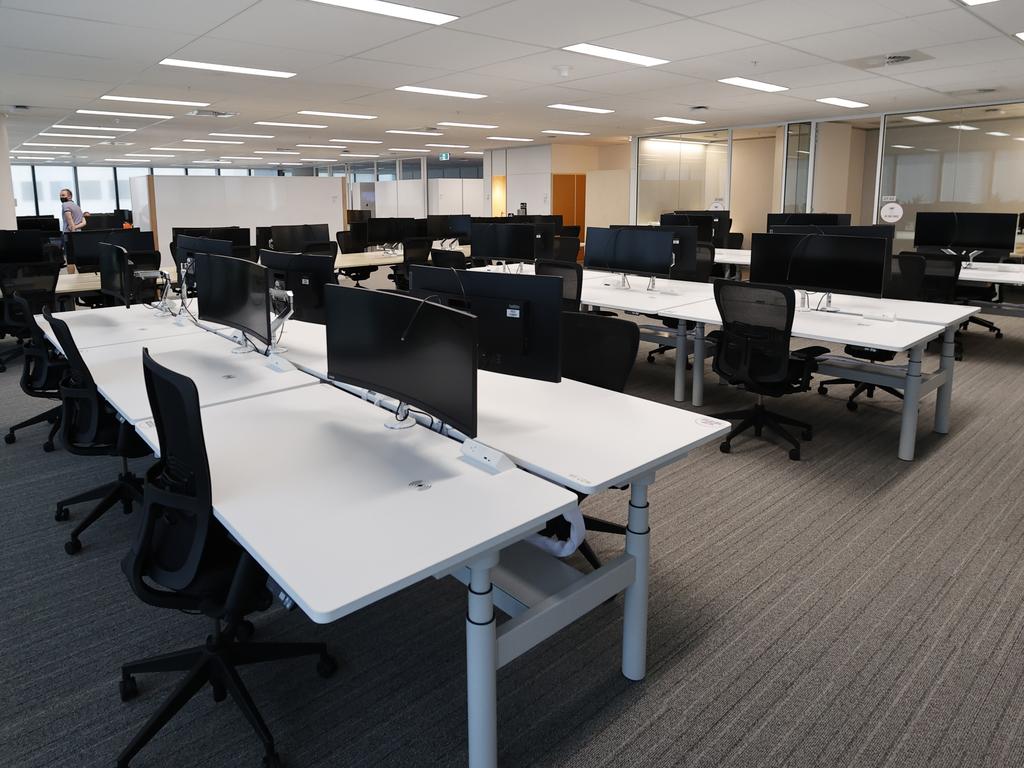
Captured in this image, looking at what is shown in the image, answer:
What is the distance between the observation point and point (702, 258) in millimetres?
7047

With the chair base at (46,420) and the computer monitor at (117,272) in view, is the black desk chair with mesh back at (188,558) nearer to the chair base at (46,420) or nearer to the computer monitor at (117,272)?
the chair base at (46,420)

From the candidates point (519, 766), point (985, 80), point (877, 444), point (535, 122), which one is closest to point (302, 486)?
point (519, 766)

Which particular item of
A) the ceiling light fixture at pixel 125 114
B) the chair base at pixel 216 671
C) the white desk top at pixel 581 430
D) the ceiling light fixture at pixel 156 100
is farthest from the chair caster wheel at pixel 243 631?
the ceiling light fixture at pixel 125 114

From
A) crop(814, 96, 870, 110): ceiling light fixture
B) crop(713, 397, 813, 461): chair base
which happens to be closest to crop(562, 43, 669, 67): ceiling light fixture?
crop(713, 397, 813, 461): chair base

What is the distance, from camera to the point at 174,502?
1919 mm

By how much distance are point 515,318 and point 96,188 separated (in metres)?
25.6

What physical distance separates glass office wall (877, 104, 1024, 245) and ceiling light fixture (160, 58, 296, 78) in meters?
8.84

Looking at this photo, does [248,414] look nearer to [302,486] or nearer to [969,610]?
[302,486]

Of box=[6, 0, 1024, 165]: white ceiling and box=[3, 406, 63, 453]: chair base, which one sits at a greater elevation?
box=[6, 0, 1024, 165]: white ceiling

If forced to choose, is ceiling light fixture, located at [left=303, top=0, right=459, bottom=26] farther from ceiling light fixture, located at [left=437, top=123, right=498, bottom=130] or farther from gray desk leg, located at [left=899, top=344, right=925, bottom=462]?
ceiling light fixture, located at [left=437, top=123, right=498, bottom=130]

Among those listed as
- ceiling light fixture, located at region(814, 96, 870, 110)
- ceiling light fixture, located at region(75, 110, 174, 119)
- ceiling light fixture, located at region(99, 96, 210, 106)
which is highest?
ceiling light fixture, located at region(814, 96, 870, 110)

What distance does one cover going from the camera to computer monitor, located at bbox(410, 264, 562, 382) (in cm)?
254

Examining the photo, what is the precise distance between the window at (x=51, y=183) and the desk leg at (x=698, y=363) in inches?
928

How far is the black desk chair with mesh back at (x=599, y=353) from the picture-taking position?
2.97m
